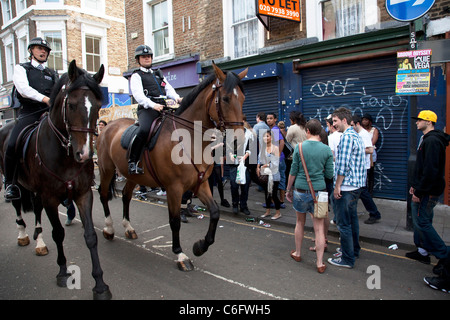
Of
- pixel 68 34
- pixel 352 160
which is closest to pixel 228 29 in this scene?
pixel 352 160

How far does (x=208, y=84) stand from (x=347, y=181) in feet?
7.92

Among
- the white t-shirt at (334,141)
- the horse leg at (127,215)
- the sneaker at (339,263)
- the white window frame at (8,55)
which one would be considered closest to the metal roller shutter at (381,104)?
the white t-shirt at (334,141)

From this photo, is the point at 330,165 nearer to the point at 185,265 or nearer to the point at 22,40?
the point at 185,265

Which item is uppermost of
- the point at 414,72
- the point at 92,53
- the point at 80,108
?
the point at 92,53

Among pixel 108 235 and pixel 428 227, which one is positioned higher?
pixel 428 227

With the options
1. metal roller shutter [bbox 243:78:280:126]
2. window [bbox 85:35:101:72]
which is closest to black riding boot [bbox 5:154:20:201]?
metal roller shutter [bbox 243:78:280:126]

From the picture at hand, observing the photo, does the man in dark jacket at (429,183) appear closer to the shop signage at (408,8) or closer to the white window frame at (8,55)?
the shop signage at (408,8)

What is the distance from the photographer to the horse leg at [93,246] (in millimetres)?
3512

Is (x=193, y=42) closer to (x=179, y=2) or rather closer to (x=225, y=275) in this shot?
(x=179, y=2)

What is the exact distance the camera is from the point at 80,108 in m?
3.35

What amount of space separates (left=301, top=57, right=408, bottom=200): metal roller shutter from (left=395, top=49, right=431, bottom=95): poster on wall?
93.4 inches

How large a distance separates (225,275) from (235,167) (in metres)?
3.65

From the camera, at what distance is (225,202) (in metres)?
7.93

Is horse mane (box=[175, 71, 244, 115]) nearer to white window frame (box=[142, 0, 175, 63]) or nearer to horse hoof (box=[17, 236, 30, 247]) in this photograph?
horse hoof (box=[17, 236, 30, 247])
